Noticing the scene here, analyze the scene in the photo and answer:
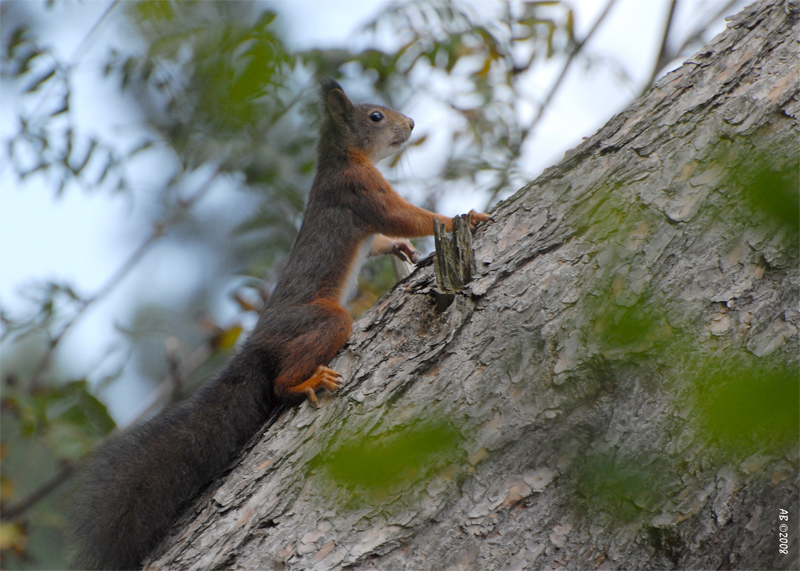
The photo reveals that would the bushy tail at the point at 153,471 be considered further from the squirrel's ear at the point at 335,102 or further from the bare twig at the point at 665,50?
the bare twig at the point at 665,50

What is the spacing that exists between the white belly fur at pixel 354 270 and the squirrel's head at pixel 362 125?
0.72 meters

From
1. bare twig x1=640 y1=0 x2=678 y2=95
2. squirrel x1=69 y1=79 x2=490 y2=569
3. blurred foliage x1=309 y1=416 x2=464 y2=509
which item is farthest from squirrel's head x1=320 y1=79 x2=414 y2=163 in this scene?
blurred foliage x1=309 y1=416 x2=464 y2=509

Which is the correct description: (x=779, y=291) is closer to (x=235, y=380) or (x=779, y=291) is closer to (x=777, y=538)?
(x=777, y=538)

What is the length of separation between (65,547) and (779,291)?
2.57 meters

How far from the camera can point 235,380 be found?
8.50 feet

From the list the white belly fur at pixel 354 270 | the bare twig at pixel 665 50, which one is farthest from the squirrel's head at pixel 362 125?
the bare twig at pixel 665 50

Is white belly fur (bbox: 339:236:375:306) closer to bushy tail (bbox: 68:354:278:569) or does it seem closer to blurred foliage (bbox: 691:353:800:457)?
bushy tail (bbox: 68:354:278:569)

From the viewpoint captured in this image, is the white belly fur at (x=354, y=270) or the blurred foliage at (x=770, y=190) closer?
the blurred foliage at (x=770, y=190)

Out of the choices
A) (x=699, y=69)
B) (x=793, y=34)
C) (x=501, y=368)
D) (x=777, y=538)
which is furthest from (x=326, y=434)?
(x=793, y=34)

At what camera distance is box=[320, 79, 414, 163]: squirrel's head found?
3.84 meters

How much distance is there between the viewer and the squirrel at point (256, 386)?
2213 mm

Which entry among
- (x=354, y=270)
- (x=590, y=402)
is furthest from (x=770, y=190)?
(x=354, y=270)

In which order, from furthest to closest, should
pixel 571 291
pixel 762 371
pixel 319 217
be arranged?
→ 1. pixel 319 217
2. pixel 571 291
3. pixel 762 371

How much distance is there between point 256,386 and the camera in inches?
102
